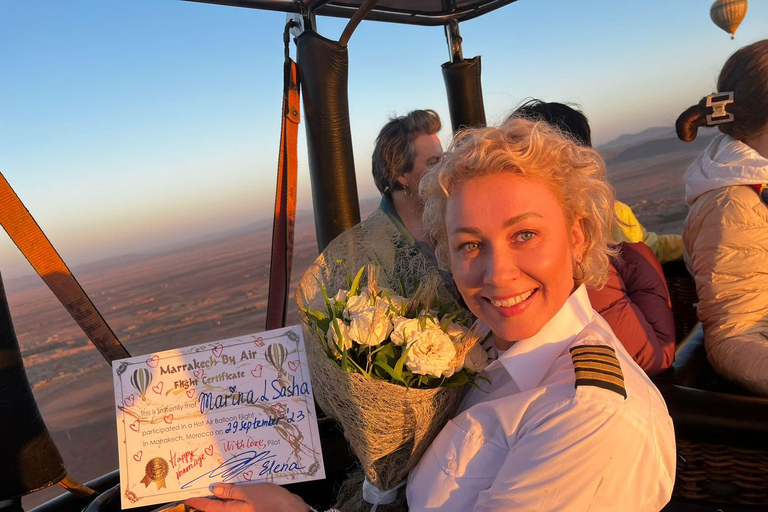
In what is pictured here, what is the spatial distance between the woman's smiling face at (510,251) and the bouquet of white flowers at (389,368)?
10 cm

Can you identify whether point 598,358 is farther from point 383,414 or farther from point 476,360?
point 383,414

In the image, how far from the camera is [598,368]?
2.85 feet

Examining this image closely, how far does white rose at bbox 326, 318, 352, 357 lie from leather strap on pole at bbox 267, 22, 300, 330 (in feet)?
1.79

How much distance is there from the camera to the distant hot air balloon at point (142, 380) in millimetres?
1204

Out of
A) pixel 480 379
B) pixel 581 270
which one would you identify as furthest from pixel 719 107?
pixel 480 379

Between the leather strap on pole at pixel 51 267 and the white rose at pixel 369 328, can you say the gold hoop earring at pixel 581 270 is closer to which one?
the white rose at pixel 369 328

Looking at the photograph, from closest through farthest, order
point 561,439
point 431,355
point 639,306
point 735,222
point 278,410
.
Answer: point 561,439
point 431,355
point 278,410
point 639,306
point 735,222

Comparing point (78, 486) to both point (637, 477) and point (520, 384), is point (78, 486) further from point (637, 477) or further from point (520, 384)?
point (637, 477)

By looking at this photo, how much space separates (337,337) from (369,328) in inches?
2.9

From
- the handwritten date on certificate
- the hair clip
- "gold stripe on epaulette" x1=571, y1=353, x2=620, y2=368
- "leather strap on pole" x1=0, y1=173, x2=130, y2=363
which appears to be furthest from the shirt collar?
the hair clip

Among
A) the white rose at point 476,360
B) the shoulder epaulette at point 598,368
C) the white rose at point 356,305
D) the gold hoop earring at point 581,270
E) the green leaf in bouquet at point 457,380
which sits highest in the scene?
the white rose at point 356,305

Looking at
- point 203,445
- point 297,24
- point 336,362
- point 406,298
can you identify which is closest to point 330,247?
point 406,298

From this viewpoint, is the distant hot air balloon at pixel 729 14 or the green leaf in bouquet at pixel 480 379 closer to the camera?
the green leaf in bouquet at pixel 480 379

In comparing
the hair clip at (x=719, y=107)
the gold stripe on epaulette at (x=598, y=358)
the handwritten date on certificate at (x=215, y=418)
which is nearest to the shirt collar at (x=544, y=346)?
the gold stripe on epaulette at (x=598, y=358)
